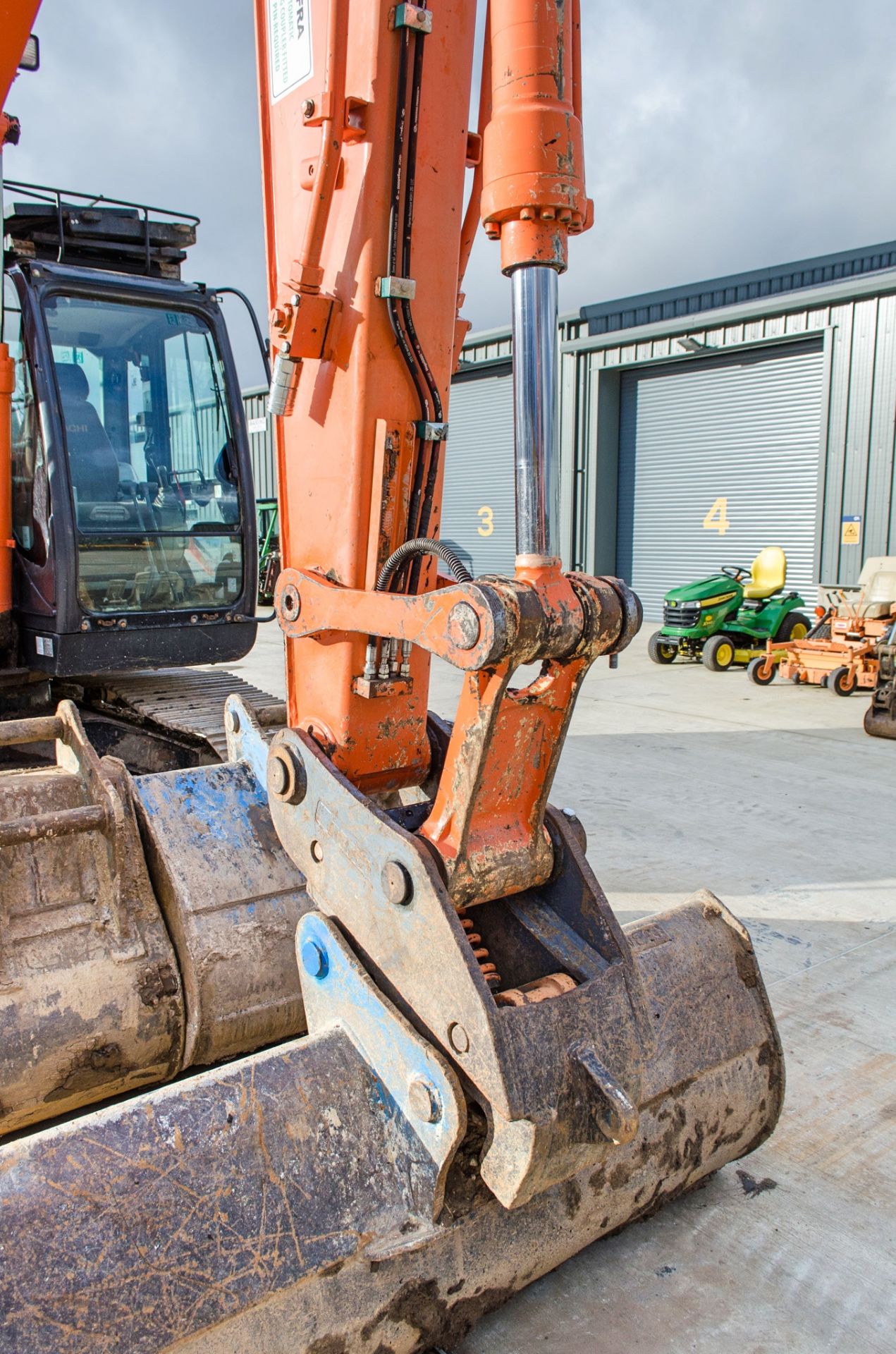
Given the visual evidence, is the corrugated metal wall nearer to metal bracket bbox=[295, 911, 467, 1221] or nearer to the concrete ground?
the concrete ground

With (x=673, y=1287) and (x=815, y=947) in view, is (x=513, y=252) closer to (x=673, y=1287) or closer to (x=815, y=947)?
(x=673, y=1287)

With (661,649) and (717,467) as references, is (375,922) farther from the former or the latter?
(717,467)

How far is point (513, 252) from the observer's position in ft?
5.88

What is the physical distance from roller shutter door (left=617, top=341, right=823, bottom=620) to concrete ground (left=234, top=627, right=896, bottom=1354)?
6070 mm

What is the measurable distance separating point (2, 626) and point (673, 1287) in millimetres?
3453

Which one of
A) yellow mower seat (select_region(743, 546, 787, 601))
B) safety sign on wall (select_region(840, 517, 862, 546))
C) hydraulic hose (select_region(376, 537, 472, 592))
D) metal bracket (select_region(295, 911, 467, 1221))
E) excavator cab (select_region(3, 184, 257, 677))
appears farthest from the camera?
safety sign on wall (select_region(840, 517, 862, 546))

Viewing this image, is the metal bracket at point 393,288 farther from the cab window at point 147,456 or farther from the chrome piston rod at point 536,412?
the cab window at point 147,456

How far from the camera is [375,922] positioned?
1873mm

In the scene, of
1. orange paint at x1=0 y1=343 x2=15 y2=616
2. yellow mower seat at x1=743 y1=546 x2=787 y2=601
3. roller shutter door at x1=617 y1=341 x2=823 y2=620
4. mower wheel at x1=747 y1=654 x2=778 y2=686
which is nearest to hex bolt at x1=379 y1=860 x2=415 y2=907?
orange paint at x1=0 y1=343 x2=15 y2=616

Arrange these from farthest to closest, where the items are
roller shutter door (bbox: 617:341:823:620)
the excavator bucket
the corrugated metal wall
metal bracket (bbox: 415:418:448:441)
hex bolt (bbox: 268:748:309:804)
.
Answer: roller shutter door (bbox: 617:341:823:620) → the corrugated metal wall → metal bracket (bbox: 415:418:448:441) → hex bolt (bbox: 268:748:309:804) → the excavator bucket

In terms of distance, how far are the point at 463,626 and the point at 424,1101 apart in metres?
0.83

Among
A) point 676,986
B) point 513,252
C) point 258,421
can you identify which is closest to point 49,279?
point 258,421

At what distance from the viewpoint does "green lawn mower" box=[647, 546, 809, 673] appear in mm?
10516

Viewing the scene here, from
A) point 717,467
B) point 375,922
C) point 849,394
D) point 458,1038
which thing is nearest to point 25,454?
point 375,922
